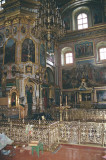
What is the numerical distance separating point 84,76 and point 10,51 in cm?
940

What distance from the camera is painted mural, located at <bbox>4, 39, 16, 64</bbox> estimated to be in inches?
528

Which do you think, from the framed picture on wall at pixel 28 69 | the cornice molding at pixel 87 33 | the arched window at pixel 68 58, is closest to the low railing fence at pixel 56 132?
the framed picture on wall at pixel 28 69

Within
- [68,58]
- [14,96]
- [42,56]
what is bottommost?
[14,96]

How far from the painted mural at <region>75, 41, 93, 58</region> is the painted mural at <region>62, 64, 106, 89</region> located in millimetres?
1477

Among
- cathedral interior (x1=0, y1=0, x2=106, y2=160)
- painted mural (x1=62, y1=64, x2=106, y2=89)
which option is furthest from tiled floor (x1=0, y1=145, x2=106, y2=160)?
painted mural (x1=62, y1=64, x2=106, y2=89)

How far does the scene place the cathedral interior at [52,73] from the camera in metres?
4.88

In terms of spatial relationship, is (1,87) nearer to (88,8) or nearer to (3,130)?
(3,130)

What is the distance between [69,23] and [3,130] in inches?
718

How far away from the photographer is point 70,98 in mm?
18125

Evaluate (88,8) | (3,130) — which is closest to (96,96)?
(88,8)

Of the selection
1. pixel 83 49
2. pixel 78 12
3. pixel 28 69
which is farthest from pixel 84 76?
pixel 78 12

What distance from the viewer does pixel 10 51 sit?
1364cm

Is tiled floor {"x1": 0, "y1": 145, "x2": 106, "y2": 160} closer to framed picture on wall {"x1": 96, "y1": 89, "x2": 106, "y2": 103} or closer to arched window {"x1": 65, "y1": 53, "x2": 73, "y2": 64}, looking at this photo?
framed picture on wall {"x1": 96, "y1": 89, "x2": 106, "y2": 103}

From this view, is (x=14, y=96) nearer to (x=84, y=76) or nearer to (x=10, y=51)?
(x=10, y=51)
